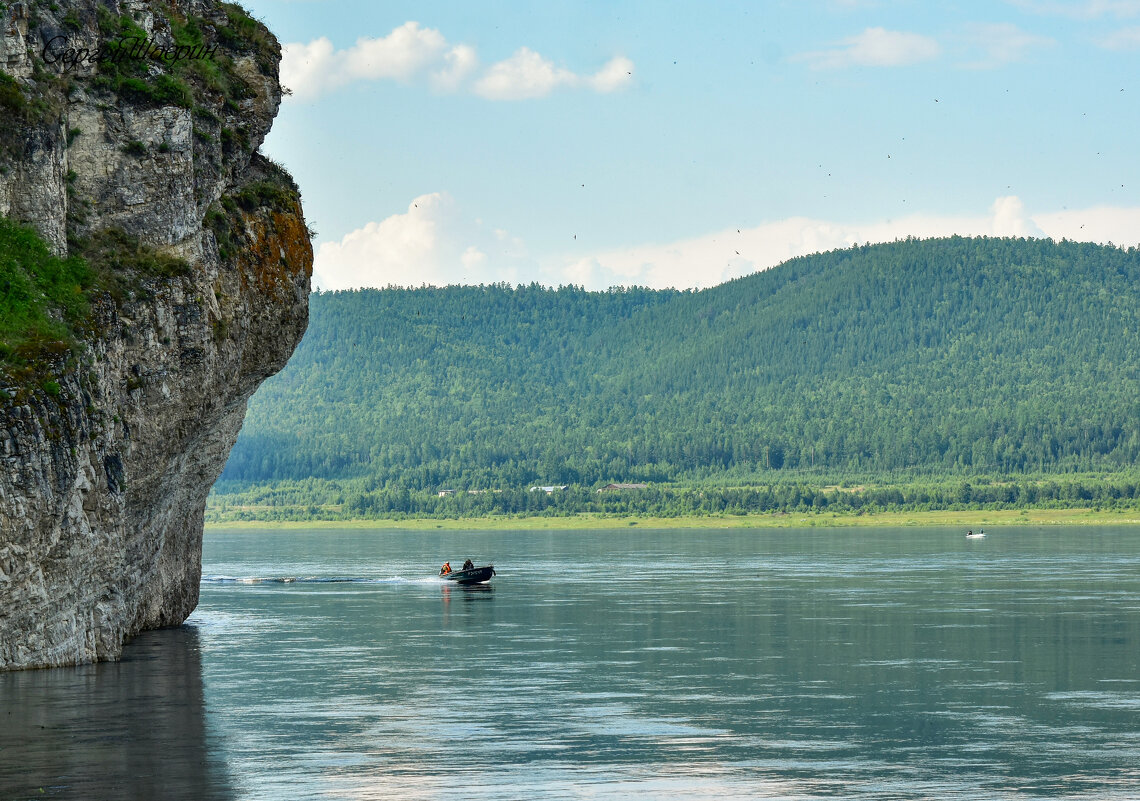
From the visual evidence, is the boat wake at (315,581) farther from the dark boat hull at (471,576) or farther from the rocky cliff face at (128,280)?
the rocky cliff face at (128,280)

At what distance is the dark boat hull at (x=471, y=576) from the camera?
324 ft

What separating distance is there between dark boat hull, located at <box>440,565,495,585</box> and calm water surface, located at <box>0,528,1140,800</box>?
6050 millimetres

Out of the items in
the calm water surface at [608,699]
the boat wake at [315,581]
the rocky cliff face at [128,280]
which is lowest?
the calm water surface at [608,699]

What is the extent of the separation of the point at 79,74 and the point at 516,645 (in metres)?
27.1

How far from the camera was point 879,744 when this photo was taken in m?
37.4

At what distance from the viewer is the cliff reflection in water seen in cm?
3144

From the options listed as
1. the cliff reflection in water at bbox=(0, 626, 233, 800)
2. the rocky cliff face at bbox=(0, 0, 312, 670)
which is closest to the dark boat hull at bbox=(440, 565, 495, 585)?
the rocky cliff face at bbox=(0, 0, 312, 670)

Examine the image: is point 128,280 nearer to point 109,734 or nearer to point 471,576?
point 109,734

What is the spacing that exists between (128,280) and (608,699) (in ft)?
63.1

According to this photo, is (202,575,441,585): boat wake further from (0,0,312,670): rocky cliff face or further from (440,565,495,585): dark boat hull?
(0,0,312,670): rocky cliff face

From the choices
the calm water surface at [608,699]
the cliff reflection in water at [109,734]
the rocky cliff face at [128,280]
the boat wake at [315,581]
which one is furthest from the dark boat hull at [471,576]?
the cliff reflection in water at [109,734]

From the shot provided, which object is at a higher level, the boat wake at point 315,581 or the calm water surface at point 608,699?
the boat wake at point 315,581

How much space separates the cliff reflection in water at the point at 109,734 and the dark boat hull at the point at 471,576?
47.3 m

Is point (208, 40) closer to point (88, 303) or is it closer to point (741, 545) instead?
point (88, 303)
